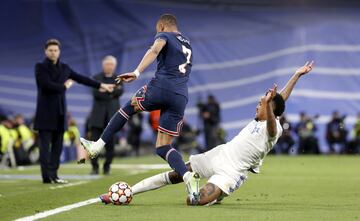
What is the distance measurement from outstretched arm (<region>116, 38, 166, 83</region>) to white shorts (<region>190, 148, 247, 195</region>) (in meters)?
1.31

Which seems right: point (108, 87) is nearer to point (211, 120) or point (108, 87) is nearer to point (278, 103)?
point (278, 103)

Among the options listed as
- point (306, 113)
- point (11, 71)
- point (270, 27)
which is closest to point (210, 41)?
point (270, 27)

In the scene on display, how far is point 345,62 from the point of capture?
32594 mm

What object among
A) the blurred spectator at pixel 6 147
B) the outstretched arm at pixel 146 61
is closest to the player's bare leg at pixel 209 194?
the outstretched arm at pixel 146 61

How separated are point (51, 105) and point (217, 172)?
5291mm

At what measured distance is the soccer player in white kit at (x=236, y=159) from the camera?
10.5 m

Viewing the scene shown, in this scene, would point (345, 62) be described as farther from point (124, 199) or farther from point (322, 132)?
point (124, 199)

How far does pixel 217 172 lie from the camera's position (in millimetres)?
10773

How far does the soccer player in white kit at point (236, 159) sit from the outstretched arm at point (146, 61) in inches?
49.2

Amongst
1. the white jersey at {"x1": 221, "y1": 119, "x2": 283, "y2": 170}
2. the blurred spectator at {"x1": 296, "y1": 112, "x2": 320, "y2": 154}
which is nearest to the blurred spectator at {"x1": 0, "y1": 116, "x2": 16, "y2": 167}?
the blurred spectator at {"x1": 296, "y1": 112, "x2": 320, "y2": 154}

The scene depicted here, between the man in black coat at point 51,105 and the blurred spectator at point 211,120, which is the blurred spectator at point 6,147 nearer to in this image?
the man in black coat at point 51,105

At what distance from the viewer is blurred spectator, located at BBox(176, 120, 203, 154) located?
101 feet

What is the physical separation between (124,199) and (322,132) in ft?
71.1

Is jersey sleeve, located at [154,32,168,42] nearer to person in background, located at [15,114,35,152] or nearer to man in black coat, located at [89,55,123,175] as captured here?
man in black coat, located at [89,55,123,175]
